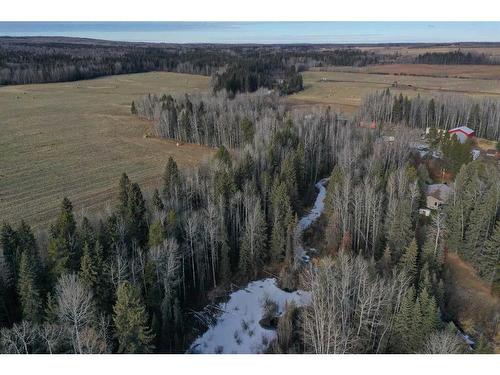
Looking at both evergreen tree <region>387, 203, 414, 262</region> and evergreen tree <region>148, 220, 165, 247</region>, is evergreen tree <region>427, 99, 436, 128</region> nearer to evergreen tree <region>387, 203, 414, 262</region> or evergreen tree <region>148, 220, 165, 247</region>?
evergreen tree <region>387, 203, 414, 262</region>

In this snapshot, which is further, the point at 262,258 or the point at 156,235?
the point at 262,258

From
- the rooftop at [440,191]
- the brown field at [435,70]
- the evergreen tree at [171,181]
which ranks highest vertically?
the brown field at [435,70]

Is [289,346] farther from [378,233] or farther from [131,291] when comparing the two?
[378,233]

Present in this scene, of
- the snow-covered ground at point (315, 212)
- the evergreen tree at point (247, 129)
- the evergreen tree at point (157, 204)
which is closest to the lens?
the evergreen tree at point (157, 204)

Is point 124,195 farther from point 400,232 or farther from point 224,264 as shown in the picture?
point 400,232

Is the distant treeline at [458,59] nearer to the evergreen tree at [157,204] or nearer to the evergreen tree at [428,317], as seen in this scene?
the evergreen tree at [157,204]

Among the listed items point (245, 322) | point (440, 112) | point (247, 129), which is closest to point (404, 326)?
point (245, 322)

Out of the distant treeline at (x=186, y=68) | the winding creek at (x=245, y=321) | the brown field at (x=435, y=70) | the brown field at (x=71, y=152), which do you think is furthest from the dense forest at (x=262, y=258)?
the brown field at (x=435, y=70)
